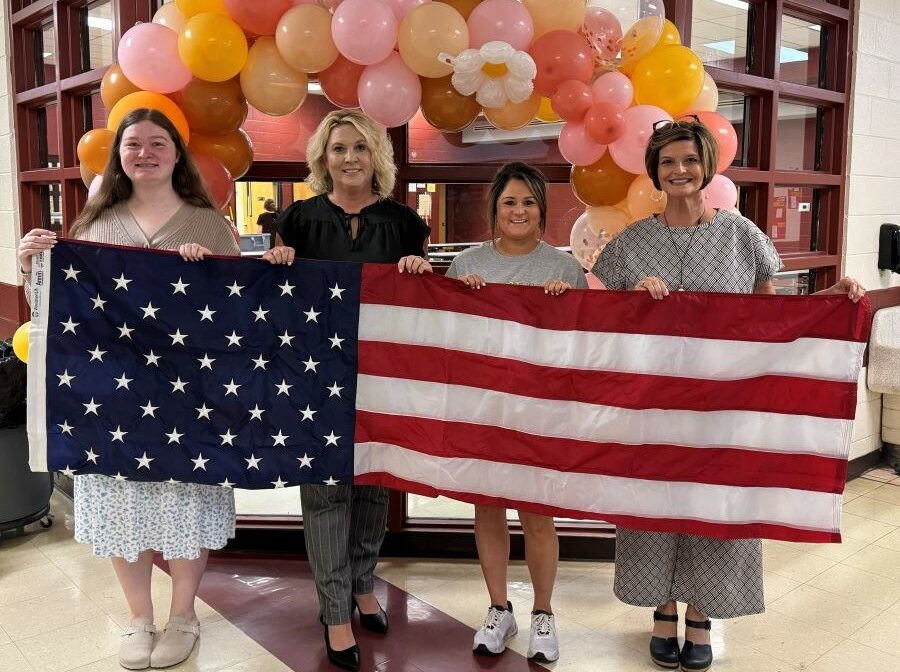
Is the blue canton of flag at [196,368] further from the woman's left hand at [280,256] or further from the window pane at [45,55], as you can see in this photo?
the window pane at [45,55]

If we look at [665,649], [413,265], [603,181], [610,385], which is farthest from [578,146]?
[665,649]

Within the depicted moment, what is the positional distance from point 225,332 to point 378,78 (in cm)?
96

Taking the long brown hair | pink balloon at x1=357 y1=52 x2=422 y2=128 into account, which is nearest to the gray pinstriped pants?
the long brown hair

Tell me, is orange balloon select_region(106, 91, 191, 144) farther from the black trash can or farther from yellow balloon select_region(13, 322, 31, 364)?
the black trash can

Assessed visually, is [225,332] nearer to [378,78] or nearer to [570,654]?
[378,78]

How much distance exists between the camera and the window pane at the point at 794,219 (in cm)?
417

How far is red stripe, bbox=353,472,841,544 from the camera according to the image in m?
2.31

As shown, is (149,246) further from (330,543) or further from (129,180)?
(330,543)

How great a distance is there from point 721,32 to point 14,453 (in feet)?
12.1

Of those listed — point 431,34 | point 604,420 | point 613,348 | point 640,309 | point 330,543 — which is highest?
point 431,34

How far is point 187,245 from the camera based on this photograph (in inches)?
95.2

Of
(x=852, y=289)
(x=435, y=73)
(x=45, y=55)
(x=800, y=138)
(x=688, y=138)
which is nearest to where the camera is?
(x=852, y=289)

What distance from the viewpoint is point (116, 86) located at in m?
2.87

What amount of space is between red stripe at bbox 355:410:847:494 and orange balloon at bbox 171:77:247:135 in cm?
117
